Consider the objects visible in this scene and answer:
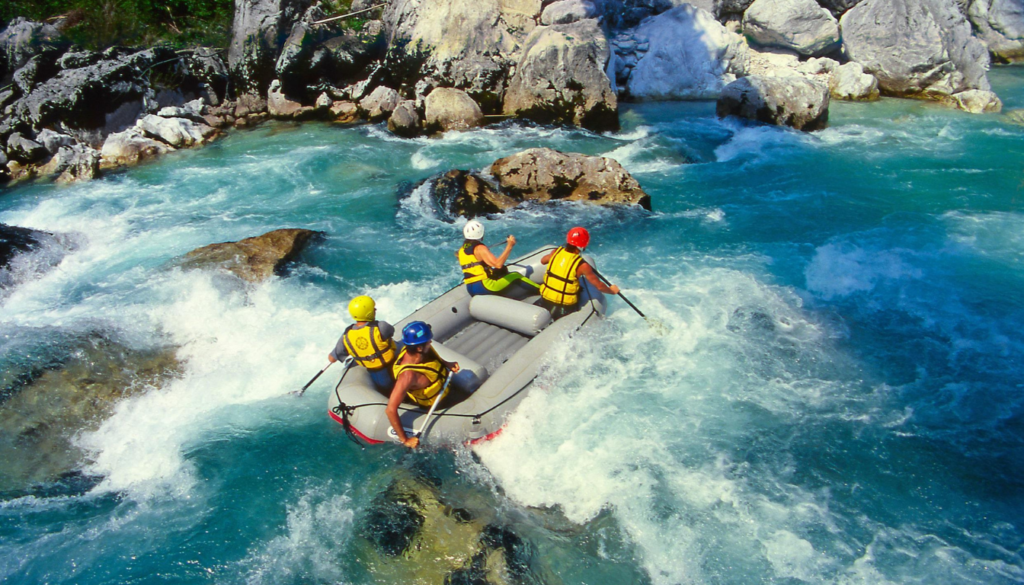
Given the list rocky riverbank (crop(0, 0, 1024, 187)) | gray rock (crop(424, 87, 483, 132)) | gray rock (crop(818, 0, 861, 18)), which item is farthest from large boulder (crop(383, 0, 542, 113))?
gray rock (crop(818, 0, 861, 18))

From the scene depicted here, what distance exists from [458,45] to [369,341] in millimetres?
12992

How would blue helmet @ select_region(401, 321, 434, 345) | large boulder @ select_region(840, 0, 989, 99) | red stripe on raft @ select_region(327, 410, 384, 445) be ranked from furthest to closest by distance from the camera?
1. large boulder @ select_region(840, 0, 989, 99)
2. red stripe on raft @ select_region(327, 410, 384, 445)
3. blue helmet @ select_region(401, 321, 434, 345)

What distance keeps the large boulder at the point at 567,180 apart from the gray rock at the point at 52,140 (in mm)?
10812

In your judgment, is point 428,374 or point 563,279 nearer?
point 428,374

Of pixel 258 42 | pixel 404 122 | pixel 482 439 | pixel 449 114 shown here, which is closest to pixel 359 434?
pixel 482 439

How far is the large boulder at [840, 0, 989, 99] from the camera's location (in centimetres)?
1733

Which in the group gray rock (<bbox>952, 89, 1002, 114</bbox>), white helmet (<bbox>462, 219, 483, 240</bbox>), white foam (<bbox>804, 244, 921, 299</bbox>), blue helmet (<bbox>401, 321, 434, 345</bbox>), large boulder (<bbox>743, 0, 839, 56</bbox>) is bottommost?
white foam (<bbox>804, 244, 921, 299</bbox>)

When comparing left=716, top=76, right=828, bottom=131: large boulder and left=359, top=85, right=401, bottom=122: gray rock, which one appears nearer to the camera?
left=716, top=76, right=828, bottom=131: large boulder

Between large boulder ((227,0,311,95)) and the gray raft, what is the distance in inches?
532

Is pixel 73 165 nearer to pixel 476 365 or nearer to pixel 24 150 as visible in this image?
pixel 24 150

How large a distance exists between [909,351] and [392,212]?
27.9 ft

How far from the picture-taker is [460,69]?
16.5 m

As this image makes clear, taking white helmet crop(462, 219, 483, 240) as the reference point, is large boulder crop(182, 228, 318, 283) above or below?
below

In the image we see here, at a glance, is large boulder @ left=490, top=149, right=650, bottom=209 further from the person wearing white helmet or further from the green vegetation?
the green vegetation
